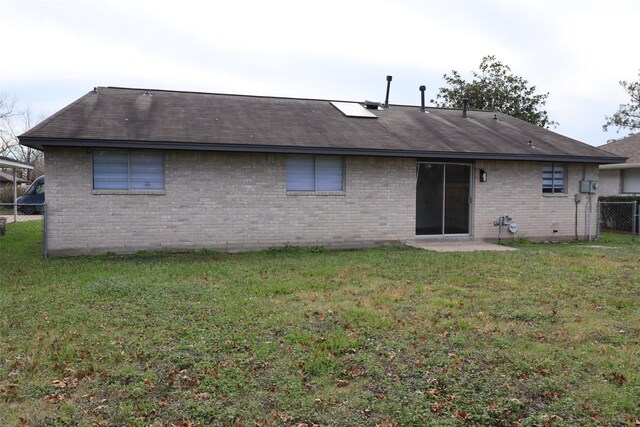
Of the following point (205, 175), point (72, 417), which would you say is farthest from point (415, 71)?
point (72, 417)

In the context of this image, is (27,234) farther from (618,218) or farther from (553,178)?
(618,218)

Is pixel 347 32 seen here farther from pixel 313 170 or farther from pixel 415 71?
pixel 415 71

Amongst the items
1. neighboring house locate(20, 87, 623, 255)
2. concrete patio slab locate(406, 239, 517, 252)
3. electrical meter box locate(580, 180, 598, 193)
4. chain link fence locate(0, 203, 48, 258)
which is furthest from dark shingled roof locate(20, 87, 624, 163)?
concrete patio slab locate(406, 239, 517, 252)

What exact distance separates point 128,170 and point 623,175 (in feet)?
67.7

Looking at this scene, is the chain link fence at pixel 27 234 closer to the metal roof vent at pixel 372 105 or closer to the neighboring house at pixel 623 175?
the metal roof vent at pixel 372 105

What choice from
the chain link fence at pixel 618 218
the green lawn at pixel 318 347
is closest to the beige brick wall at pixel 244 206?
the green lawn at pixel 318 347

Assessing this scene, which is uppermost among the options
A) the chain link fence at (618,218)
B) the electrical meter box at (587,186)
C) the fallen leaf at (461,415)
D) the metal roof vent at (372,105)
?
the metal roof vent at (372,105)

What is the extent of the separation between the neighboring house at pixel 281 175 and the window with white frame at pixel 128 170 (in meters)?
0.02

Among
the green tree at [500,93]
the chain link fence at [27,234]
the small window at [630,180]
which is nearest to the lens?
the chain link fence at [27,234]

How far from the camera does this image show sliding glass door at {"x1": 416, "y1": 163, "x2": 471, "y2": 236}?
49.5ft

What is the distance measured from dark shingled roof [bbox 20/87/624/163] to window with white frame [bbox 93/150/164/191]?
0.54 metres

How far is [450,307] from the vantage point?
700 centimetres

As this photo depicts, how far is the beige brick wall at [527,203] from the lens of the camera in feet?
49.0

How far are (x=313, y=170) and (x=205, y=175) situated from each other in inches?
105
